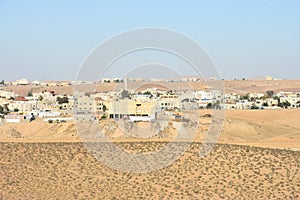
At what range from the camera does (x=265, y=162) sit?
28531 mm

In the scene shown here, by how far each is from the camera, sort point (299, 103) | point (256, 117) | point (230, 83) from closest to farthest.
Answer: point (256, 117) → point (299, 103) → point (230, 83)

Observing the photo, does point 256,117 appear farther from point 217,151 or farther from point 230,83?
point 230,83

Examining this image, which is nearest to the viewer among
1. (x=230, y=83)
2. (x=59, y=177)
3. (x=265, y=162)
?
(x=59, y=177)

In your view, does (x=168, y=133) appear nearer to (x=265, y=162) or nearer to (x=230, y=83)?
(x=265, y=162)

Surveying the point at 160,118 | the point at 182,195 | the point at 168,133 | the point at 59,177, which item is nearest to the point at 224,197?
the point at 182,195

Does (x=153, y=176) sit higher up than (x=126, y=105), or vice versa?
(x=126, y=105)

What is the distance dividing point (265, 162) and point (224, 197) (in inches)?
208

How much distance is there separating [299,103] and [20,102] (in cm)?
5156

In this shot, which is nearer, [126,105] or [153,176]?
[153,176]

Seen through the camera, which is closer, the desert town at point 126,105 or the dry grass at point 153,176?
the dry grass at point 153,176

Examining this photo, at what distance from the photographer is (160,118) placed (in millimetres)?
57906

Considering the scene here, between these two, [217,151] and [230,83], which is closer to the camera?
[217,151]

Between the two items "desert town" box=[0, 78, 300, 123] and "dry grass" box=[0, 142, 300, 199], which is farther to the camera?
"desert town" box=[0, 78, 300, 123]

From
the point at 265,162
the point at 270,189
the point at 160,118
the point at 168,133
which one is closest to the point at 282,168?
the point at 265,162
